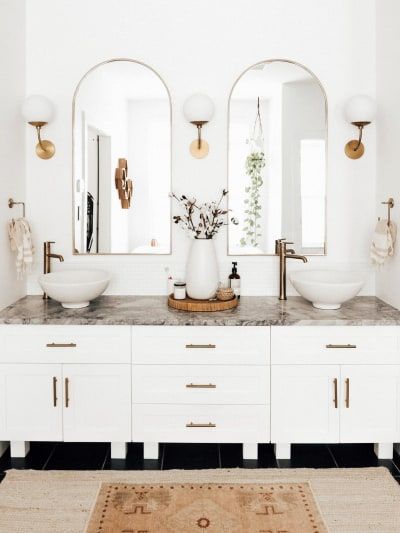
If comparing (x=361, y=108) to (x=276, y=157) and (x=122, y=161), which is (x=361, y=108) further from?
(x=122, y=161)

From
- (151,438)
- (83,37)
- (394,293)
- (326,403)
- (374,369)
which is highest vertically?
(83,37)

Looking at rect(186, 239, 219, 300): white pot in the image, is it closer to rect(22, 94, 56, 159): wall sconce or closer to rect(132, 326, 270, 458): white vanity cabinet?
rect(132, 326, 270, 458): white vanity cabinet

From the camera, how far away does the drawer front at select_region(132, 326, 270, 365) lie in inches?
107

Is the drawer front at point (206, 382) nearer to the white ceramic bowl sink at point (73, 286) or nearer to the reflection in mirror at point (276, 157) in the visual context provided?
the white ceramic bowl sink at point (73, 286)

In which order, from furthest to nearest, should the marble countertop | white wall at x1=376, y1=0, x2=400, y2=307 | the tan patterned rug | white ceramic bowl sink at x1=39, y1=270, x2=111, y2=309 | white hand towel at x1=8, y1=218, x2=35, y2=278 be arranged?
white hand towel at x1=8, y1=218, x2=35, y2=278 < white wall at x1=376, y1=0, x2=400, y2=307 < white ceramic bowl sink at x1=39, y1=270, x2=111, y2=309 < the marble countertop < the tan patterned rug

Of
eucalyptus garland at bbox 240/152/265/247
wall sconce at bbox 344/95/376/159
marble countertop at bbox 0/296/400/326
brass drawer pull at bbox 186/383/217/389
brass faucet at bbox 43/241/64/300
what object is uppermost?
wall sconce at bbox 344/95/376/159

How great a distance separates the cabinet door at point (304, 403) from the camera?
107 inches

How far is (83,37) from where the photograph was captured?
130 inches

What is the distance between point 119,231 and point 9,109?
0.92m

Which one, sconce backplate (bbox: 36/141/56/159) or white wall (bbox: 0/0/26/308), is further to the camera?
sconce backplate (bbox: 36/141/56/159)

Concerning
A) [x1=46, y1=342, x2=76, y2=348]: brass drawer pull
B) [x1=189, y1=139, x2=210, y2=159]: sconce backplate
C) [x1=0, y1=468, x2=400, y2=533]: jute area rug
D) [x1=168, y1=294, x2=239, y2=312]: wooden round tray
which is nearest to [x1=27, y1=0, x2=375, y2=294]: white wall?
[x1=189, y1=139, x2=210, y2=159]: sconce backplate

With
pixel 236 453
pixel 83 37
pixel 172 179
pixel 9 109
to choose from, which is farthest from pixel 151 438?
pixel 83 37

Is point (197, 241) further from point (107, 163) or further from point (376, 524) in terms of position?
point (376, 524)

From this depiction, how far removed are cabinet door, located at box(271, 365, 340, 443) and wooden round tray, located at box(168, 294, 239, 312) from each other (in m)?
0.43
